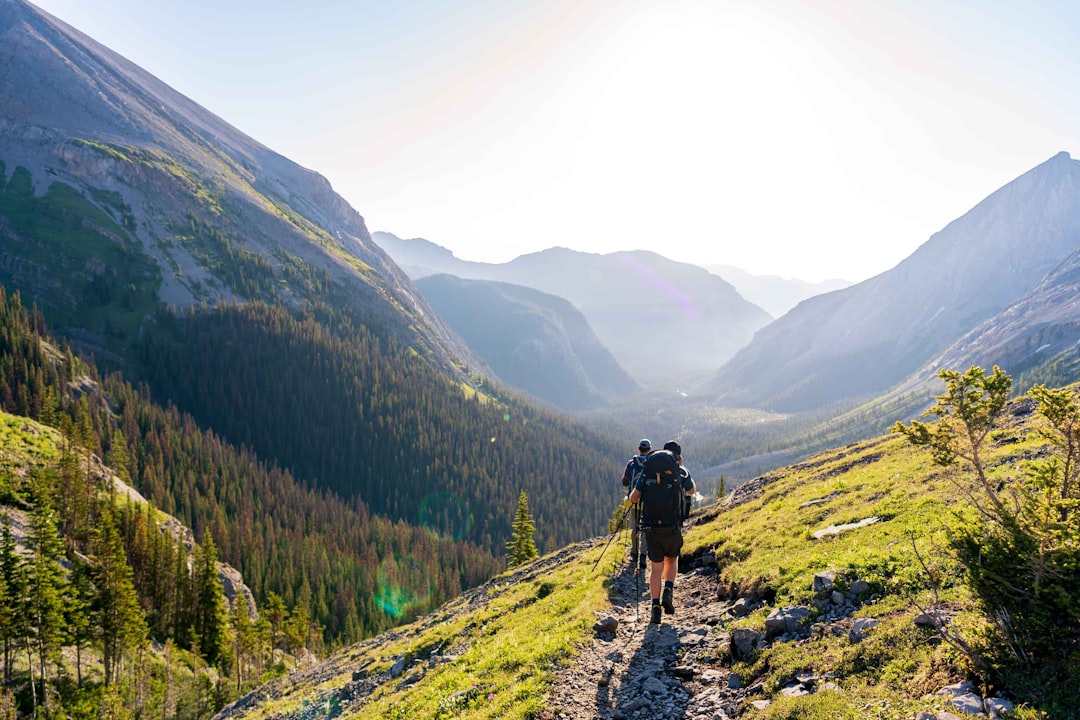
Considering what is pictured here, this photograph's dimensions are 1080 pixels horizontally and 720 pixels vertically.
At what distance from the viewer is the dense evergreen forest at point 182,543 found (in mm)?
52438

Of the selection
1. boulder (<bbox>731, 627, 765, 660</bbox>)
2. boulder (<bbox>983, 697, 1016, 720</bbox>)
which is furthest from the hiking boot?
boulder (<bbox>983, 697, 1016, 720</bbox>)

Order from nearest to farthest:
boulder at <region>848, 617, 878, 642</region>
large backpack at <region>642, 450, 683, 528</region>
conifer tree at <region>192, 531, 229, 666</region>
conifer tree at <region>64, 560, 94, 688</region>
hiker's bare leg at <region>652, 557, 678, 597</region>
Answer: boulder at <region>848, 617, 878, 642</region> < large backpack at <region>642, 450, 683, 528</region> < hiker's bare leg at <region>652, 557, 678, 597</region> < conifer tree at <region>64, 560, 94, 688</region> < conifer tree at <region>192, 531, 229, 666</region>

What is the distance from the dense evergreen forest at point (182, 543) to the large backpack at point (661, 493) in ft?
184

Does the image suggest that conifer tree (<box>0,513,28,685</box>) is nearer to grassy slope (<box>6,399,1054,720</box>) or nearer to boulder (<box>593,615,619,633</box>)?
grassy slope (<box>6,399,1054,720</box>)

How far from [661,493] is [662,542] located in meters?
1.51

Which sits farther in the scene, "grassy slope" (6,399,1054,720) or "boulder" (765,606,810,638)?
"boulder" (765,606,810,638)

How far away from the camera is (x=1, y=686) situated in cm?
4178

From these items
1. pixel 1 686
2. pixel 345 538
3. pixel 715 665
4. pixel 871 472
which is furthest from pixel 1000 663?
pixel 345 538

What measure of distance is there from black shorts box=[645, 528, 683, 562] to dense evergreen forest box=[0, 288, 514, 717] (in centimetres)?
5569

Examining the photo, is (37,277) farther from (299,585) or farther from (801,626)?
(801,626)

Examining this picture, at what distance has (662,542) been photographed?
574 inches

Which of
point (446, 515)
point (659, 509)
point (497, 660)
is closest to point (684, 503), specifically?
point (659, 509)

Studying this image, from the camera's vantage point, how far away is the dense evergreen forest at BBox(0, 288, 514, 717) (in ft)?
172


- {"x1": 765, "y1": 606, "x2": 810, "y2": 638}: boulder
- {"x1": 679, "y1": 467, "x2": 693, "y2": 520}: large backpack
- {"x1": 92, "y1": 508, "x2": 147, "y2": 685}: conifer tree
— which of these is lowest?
{"x1": 92, "y1": 508, "x2": 147, "y2": 685}: conifer tree
